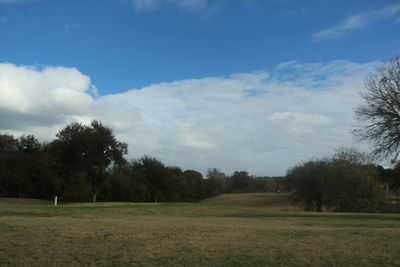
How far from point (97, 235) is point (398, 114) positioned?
2035cm

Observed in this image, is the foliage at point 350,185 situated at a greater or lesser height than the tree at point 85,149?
lesser

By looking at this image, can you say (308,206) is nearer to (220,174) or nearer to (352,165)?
(352,165)

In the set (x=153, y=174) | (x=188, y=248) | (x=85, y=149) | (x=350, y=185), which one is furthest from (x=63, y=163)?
(x=188, y=248)

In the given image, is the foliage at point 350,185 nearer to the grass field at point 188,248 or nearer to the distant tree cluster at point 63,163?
the distant tree cluster at point 63,163

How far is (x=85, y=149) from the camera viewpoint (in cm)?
4806

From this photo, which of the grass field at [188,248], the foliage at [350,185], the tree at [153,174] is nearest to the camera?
the grass field at [188,248]

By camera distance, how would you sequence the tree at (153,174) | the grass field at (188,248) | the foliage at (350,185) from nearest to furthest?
the grass field at (188,248) < the foliage at (350,185) < the tree at (153,174)

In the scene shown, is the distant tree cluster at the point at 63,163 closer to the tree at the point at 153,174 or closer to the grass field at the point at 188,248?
the tree at the point at 153,174

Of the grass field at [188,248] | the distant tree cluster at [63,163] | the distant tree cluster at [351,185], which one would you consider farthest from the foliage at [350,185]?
the grass field at [188,248]

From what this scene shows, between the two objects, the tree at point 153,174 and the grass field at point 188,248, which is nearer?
the grass field at point 188,248

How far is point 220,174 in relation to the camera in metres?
127

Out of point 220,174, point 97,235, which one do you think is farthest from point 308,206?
point 220,174

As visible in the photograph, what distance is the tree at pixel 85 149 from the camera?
48.2m

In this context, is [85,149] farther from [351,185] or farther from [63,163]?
[351,185]
